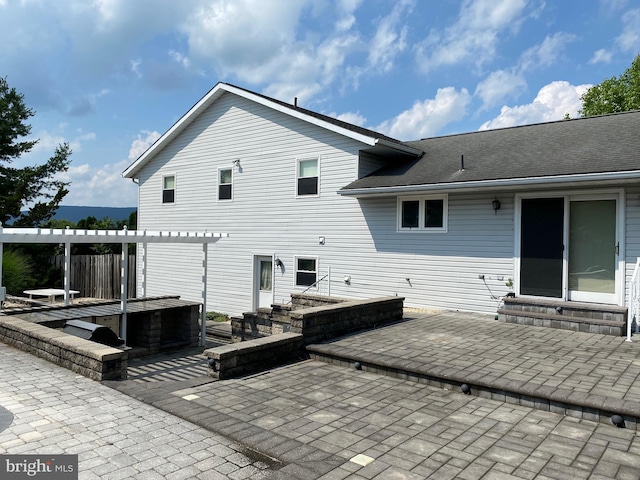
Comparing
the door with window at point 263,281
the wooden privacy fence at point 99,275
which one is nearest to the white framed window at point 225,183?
the door with window at point 263,281

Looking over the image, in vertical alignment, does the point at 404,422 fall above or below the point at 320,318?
below

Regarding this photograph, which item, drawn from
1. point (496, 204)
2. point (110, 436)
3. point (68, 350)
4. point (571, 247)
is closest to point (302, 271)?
point (496, 204)

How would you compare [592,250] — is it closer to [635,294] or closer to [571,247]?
[571,247]

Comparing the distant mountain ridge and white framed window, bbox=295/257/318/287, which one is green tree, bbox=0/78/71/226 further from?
white framed window, bbox=295/257/318/287

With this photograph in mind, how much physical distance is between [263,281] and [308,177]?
3.74 m

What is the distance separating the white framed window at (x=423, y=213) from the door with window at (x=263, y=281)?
4900 millimetres

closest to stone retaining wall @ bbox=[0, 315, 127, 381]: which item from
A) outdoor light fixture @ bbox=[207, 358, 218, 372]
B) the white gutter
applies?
outdoor light fixture @ bbox=[207, 358, 218, 372]

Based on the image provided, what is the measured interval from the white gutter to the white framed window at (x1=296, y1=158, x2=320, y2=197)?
173 cm

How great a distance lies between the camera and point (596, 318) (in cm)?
800

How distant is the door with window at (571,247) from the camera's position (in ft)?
28.6

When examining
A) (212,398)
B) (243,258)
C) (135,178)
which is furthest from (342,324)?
(135,178)

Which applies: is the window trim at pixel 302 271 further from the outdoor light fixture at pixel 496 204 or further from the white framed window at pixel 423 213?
the outdoor light fixture at pixel 496 204

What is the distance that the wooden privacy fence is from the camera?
1928 centimetres

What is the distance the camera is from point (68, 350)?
5.98 meters
